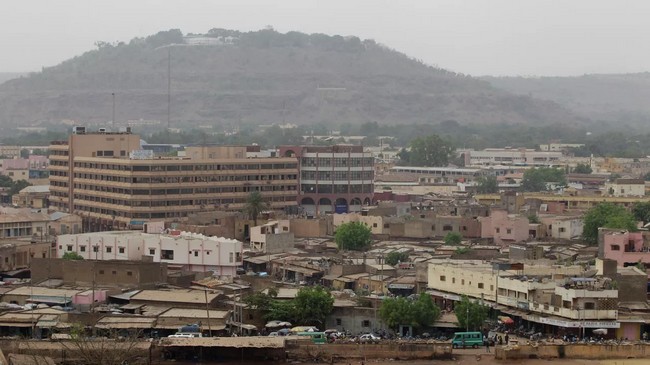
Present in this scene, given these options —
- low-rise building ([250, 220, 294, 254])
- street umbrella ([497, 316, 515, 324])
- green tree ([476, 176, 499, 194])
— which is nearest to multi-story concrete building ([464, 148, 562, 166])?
green tree ([476, 176, 499, 194])

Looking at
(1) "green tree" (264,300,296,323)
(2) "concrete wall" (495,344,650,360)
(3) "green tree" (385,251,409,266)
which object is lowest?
(2) "concrete wall" (495,344,650,360)

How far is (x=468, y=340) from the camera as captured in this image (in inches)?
1399

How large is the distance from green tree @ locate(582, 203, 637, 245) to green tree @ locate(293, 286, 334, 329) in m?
16.1

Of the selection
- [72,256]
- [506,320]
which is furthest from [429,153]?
[506,320]

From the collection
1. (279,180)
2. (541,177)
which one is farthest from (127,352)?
(541,177)

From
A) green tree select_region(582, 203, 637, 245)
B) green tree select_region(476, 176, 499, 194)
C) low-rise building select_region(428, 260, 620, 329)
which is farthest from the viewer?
green tree select_region(476, 176, 499, 194)

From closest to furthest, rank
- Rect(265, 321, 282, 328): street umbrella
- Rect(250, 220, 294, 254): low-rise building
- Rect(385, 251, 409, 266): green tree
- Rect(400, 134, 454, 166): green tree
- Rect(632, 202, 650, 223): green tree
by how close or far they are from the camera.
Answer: Rect(265, 321, 282, 328): street umbrella
Rect(385, 251, 409, 266): green tree
Rect(250, 220, 294, 254): low-rise building
Rect(632, 202, 650, 223): green tree
Rect(400, 134, 454, 166): green tree

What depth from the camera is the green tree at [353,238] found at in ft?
170

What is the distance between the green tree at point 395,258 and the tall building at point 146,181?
1591cm

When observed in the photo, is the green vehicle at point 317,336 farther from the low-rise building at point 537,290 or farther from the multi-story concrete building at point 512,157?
the multi-story concrete building at point 512,157

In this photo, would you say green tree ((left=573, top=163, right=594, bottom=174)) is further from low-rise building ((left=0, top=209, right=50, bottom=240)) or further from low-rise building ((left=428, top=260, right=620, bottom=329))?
low-rise building ((left=428, top=260, right=620, bottom=329))

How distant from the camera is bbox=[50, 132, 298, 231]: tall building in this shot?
2490 inches

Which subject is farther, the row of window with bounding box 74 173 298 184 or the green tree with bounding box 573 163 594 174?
the green tree with bounding box 573 163 594 174

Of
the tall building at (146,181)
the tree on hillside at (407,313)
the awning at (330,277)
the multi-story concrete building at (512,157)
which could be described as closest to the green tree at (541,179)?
the multi-story concrete building at (512,157)
